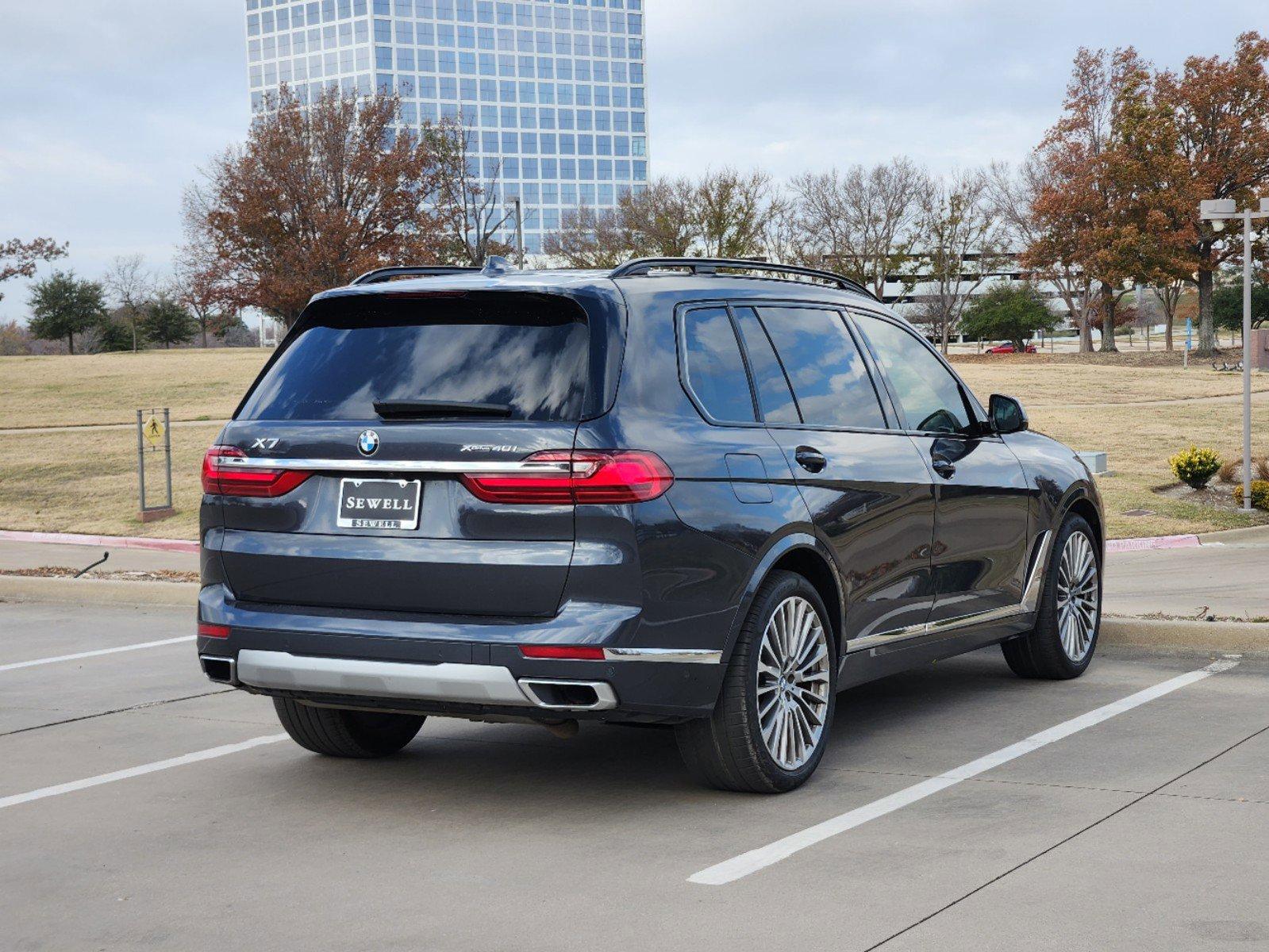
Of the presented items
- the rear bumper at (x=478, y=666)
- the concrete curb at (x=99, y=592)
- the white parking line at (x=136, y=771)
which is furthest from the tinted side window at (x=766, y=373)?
the concrete curb at (x=99, y=592)

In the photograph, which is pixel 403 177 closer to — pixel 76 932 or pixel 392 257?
pixel 392 257

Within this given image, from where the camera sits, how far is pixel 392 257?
153 feet

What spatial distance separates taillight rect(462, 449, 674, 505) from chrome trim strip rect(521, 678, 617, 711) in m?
0.58

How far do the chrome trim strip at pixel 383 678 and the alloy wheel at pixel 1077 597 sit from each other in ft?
12.2

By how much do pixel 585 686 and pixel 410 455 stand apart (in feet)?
3.20

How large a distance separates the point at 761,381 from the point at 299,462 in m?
1.77

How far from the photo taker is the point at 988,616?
23.1 feet

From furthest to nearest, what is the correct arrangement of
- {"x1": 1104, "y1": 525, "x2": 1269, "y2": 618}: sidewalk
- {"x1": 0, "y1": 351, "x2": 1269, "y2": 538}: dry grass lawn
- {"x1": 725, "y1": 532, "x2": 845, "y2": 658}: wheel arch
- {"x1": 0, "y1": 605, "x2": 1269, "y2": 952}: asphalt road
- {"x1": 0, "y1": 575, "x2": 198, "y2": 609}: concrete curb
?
{"x1": 0, "y1": 351, "x2": 1269, "y2": 538}: dry grass lawn < {"x1": 0, "y1": 575, "x2": 198, "y2": 609}: concrete curb < {"x1": 1104, "y1": 525, "x2": 1269, "y2": 618}: sidewalk < {"x1": 725, "y1": 532, "x2": 845, "y2": 658}: wheel arch < {"x1": 0, "y1": 605, "x2": 1269, "y2": 952}: asphalt road

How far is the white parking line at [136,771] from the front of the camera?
5.88 meters

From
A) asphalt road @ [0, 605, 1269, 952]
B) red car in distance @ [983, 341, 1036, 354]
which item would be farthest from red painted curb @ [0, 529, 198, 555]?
red car in distance @ [983, 341, 1036, 354]

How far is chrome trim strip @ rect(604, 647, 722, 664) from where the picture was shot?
498cm

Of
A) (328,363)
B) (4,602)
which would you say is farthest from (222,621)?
(4,602)

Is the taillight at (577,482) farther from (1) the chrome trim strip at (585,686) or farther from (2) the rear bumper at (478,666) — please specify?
(1) the chrome trim strip at (585,686)

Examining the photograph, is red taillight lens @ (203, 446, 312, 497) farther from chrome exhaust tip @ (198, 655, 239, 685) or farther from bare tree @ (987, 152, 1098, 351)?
bare tree @ (987, 152, 1098, 351)
